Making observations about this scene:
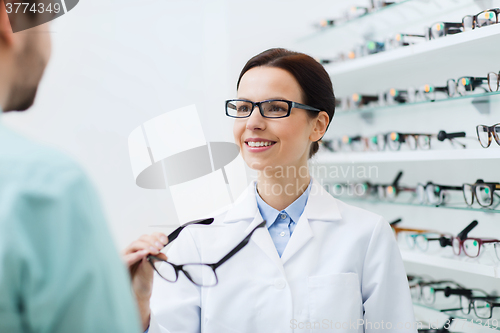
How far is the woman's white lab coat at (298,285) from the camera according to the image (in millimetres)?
835

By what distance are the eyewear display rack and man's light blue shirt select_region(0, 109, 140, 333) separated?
36.9 inches

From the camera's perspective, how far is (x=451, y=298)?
1.43 m

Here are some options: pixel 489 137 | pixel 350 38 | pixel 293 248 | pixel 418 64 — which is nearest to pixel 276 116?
pixel 293 248

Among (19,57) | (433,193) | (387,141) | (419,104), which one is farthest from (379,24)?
(19,57)

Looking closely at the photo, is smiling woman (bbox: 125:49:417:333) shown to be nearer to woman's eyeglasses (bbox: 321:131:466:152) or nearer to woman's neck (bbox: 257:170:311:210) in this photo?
woman's neck (bbox: 257:170:311:210)

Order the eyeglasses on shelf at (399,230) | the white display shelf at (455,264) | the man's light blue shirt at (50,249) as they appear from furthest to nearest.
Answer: the eyeglasses on shelf at (399,230), the white display shelf at (455,264), the man's light blue shirt at (50,249)

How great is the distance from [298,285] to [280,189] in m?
0.24

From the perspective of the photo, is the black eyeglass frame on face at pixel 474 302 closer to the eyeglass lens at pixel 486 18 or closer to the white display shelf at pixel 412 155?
the white display shelf at pixel 412 155

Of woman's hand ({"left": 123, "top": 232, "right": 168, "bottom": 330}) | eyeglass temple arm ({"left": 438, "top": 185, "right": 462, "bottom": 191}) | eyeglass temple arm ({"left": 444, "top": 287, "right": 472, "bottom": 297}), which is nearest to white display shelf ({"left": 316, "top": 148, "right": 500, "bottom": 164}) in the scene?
eyeglass temple arm ({"left": 438, "top": 185, "right": 462, "bottom": 191})

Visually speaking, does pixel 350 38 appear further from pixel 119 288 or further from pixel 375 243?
pixel 119 288

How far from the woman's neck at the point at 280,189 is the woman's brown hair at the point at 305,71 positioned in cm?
17

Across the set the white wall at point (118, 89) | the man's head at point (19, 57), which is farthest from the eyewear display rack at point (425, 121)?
the man's head at point (19, 57)

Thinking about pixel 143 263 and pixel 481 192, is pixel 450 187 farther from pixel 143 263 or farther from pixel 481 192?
pixel 143 263

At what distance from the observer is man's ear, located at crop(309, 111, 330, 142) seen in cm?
98
